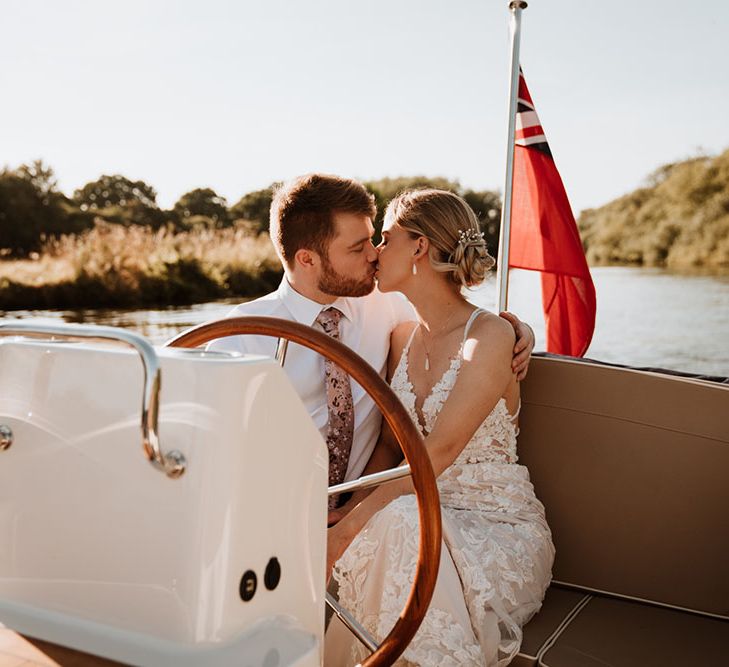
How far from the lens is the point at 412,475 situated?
122 cm

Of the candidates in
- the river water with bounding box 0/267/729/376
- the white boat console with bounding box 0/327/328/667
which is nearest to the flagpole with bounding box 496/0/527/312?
the white boat console with bounding box 0/327/328/667

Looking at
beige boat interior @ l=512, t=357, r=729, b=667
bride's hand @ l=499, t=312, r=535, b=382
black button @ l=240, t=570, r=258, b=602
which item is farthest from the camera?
bride's hand @ l=499, t=312, r=535, b=382

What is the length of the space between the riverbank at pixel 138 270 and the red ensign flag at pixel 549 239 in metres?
2.07

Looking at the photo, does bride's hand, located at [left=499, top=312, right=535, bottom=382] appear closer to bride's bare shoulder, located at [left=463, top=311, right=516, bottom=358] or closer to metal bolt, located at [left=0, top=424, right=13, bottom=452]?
bride's bare shoulder, located at [left=463, top=311, right=516, bottom=358]

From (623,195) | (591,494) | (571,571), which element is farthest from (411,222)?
(623,195)

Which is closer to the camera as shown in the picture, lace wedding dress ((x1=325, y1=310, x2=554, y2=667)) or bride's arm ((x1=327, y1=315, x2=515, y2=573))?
lace wedding dress ((x1=325, y1=310, x2=554, y2=667))

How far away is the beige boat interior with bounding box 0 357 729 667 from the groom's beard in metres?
0.48

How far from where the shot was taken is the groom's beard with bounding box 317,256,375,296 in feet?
7.30

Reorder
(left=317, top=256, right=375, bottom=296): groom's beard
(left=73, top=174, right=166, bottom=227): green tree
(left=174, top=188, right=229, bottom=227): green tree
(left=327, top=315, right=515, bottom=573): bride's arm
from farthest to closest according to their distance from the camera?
1. (left=174, top=188, right=229, bottom=227): green tree
2. (left=73, top=174, right=166, bottom=227): green tree
3. (left=317, top=256, right=375, bottom=296): groom's beard
4. (left=327, top=315, right=515, bottom=573): bride's arm

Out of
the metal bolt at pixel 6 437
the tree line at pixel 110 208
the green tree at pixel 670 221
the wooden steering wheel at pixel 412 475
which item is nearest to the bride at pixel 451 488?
the wooden steering wheel at pixel 412 475

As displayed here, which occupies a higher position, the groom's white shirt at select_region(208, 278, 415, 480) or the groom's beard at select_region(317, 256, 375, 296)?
the groom's beard at select_region(317, 256, 375, 296)

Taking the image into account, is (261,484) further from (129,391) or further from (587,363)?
(587,363)

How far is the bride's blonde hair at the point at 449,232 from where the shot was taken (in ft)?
6.70

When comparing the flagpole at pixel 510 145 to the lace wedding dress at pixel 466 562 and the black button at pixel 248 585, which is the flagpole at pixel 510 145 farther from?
the black button at pixel 248 585
